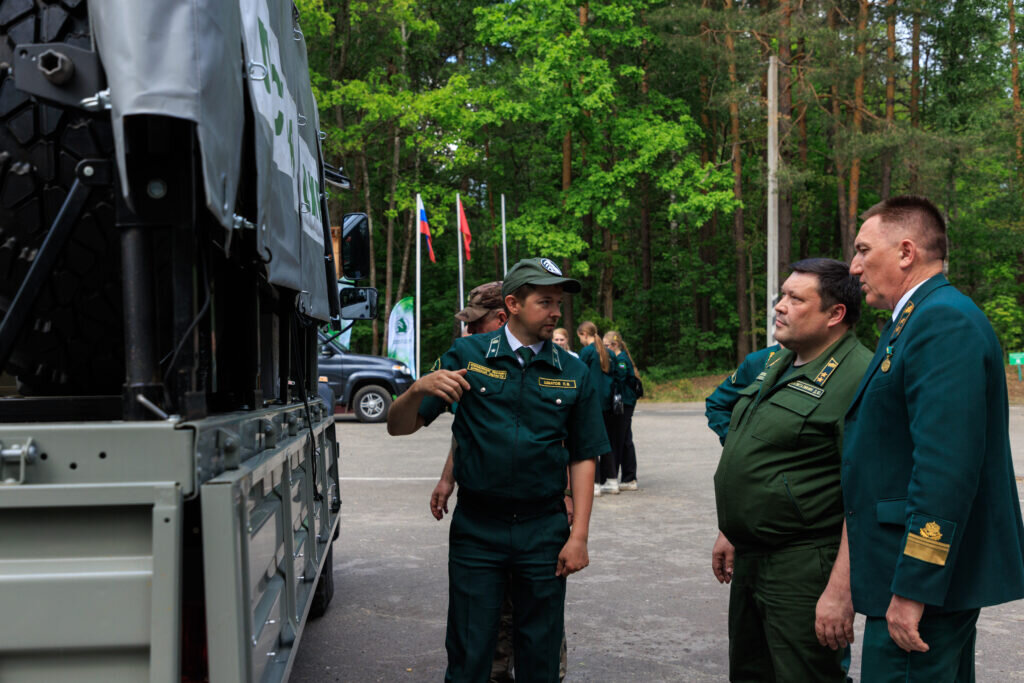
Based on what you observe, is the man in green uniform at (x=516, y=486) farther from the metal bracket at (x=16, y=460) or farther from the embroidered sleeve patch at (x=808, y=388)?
the metal bracket at (x=16, y=460)

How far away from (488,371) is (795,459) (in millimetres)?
1191

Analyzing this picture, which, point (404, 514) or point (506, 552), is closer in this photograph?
point (506, 552)

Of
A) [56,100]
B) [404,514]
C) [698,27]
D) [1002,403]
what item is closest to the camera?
[56,100]

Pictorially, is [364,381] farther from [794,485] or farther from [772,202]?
[794,485]

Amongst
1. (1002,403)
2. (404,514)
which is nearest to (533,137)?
(404,514)

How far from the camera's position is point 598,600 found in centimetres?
659

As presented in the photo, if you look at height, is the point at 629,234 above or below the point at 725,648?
above

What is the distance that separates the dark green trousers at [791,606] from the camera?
3418mm

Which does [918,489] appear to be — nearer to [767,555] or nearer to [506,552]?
[767,555]

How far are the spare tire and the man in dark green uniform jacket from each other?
7.44 ft

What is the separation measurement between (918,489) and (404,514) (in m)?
7.44

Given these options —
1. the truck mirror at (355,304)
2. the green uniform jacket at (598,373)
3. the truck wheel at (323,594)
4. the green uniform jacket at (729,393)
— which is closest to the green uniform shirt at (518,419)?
the green uniform jacket at (729,393)

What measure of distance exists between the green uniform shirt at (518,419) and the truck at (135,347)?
2.31 feet

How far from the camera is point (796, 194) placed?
33.9 metres
